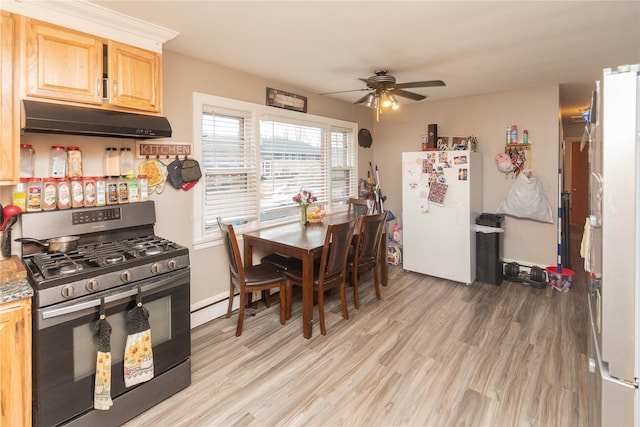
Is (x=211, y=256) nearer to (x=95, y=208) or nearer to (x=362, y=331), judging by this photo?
(x=95, y=208)

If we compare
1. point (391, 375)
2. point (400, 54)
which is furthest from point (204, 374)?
point (400, 54)

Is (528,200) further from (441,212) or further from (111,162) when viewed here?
(111,162)

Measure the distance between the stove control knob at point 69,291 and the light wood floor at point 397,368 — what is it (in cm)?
86

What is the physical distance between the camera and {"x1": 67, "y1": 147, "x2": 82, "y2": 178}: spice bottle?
2.17m

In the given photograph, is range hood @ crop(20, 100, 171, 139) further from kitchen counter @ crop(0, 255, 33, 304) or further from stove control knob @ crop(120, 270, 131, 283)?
stove control knob @ crop(120, 270, 131, 283)

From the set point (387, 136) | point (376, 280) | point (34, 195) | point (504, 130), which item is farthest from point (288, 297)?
point (504, 130)

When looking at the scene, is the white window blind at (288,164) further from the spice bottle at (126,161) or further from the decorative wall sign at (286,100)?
the spice bottle at (126,161)

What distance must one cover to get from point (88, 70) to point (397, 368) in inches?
113

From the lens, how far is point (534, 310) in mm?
3316

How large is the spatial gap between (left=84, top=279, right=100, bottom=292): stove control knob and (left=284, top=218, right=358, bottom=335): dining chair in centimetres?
156

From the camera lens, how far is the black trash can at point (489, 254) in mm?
3980

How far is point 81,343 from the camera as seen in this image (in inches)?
65.3

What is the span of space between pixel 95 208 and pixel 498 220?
13.9 ft

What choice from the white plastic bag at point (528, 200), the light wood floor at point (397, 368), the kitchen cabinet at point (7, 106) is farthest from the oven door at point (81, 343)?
the white plastic bag at point (528, 200)
